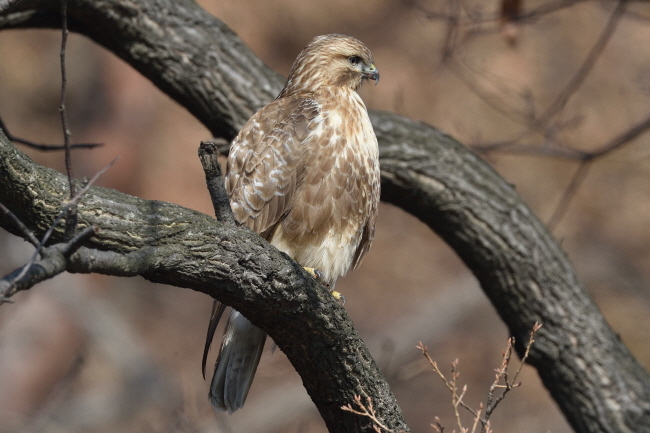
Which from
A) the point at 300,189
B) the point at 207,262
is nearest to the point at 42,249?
the point at 207,262

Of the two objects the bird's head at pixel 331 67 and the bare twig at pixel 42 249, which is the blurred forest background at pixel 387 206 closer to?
the bird's head at pixel 331 67

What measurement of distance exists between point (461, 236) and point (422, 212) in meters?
0.26

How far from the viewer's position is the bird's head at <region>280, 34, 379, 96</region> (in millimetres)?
3684

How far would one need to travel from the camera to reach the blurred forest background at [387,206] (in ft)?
29.4

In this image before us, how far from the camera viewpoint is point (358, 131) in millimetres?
3426

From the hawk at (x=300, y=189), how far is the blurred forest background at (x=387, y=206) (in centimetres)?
523

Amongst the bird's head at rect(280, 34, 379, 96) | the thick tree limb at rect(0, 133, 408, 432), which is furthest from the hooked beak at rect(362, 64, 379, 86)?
the thick tree limb at rect(0, 133, 408, 432)

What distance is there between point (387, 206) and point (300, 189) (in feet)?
20.9

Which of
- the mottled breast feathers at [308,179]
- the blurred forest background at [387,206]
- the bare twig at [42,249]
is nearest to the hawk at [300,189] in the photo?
the mottled breast feathers at [308,179]

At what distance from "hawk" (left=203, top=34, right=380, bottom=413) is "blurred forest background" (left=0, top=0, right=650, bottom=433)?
17.2 ft

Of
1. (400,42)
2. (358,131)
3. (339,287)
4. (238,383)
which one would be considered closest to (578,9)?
(400,42)

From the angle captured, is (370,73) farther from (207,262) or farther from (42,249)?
(42,249)

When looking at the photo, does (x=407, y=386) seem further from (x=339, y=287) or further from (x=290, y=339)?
(x=290, y=339)

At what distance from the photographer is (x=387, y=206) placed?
9.59m
